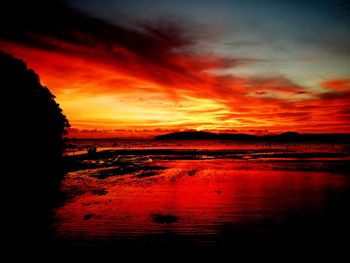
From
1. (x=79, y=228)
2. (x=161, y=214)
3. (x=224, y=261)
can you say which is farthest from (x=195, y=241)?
(x=79, y=228)

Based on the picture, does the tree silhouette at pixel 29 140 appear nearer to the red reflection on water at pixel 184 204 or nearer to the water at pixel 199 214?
the water at pixel 199 214

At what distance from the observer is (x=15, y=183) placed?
23.8 metres

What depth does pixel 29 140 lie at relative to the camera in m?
31.8

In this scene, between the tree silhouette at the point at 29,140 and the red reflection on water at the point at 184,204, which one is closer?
the red reflection on water at the point at 184,204

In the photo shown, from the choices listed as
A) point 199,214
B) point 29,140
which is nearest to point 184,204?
point 199,214

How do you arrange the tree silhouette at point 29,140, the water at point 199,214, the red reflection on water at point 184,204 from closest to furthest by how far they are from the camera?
1. the water at point 199,214
2. the red reflection on water at point 184,204
3. the tree silhouette at point 29,140

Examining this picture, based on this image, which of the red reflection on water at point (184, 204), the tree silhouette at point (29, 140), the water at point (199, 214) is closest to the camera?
the water at point (199, 214)

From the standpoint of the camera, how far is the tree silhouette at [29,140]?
18453 millimetres

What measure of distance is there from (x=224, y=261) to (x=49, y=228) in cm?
815

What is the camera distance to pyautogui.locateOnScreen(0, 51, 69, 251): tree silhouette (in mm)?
18453

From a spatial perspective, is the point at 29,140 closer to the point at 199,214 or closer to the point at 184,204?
the point at 184,204

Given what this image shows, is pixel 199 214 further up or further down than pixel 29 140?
further down

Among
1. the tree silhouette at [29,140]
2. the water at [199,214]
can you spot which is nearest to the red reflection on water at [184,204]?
the water at [199,214]

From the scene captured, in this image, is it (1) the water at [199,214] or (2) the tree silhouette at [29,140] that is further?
(2) the tree silhouette at [29,140]
